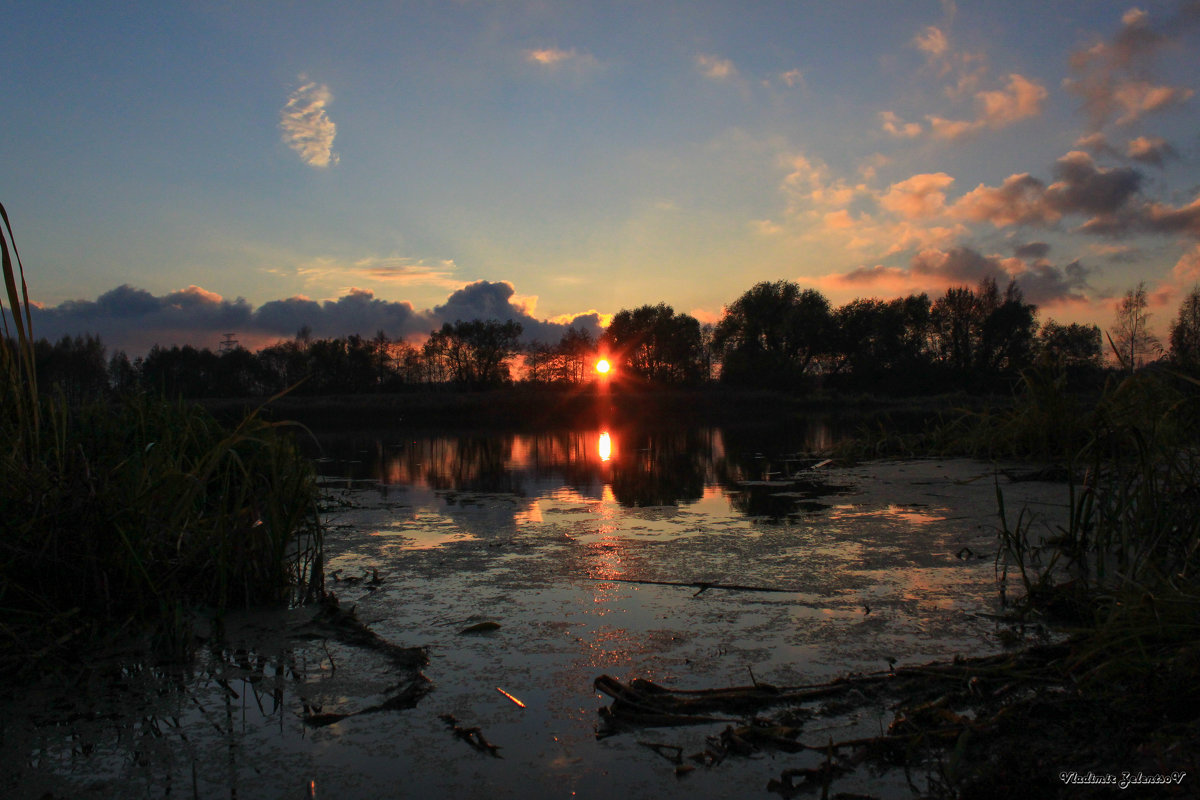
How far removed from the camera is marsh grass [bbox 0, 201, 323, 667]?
2584 mm

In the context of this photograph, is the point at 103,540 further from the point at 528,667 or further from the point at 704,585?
the point at 704,585

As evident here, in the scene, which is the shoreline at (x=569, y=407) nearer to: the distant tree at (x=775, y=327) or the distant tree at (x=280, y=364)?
the distant tree at (x=775, y=327)

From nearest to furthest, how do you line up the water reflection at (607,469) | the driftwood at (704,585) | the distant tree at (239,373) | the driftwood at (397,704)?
the driftwood at (397,704) → the driftwood at (704,585) → the water reflection at (607,469) → the distant tree at (239,373)

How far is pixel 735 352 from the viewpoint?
4653cm

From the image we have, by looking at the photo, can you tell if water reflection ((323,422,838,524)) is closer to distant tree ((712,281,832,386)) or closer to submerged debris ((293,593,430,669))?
submerged debris ((293,593,430,669))

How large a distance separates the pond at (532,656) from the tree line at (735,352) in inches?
1307

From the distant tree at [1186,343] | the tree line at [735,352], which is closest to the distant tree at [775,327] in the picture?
the tree line at [735,352]

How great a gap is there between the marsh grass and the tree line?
113ft

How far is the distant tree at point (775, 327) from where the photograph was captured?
4644cm

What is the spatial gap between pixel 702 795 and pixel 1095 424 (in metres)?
2.53

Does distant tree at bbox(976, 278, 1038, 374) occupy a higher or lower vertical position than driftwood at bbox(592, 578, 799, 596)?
higher

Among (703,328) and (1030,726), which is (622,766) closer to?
(1030,726)

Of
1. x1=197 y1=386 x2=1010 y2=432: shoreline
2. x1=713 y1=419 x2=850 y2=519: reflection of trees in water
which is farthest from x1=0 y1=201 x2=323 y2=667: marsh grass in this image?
x1=197 y1=386 x2=1010 y2=432: shoreline

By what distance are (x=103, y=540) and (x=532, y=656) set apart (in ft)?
5.56
